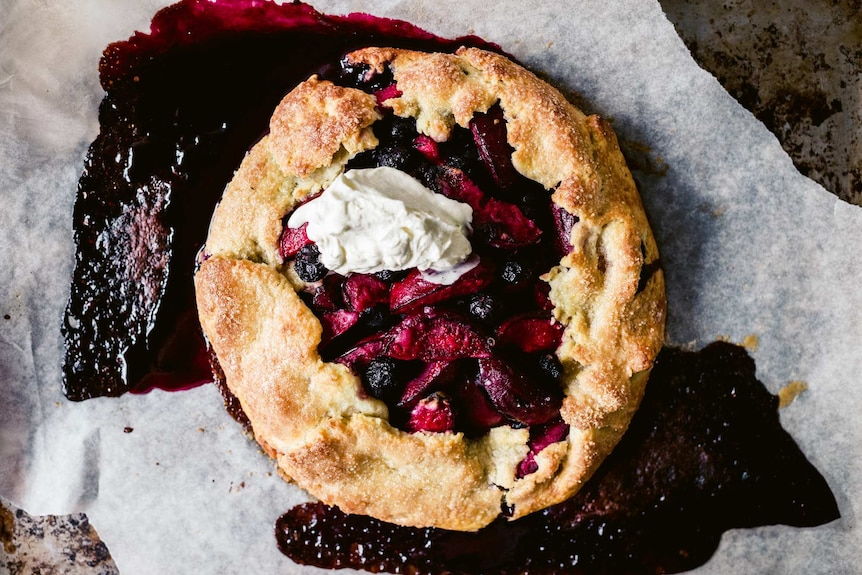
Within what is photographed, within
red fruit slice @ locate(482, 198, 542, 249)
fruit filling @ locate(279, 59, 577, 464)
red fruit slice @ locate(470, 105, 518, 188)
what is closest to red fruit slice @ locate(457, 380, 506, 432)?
fruit filling @ locate(279, 59, 577, 464)

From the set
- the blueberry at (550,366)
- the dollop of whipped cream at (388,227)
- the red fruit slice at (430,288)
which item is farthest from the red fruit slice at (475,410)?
the dollop of whipped cream at (388,227)

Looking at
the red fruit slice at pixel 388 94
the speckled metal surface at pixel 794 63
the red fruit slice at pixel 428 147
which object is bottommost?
the red fruit slice at pixel 428 147

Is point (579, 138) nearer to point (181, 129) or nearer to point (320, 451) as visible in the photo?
point (320, 451)

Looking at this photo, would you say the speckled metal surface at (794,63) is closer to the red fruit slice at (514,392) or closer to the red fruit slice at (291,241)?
the red fruit slice at (514,392)

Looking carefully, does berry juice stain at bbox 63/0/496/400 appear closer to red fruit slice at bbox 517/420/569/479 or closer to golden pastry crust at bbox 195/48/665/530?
golden pastry crust at bbox 195/48/665/530

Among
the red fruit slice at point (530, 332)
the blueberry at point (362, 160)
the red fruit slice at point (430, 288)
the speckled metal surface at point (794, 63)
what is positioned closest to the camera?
the red fruit slice at point (430, 288)

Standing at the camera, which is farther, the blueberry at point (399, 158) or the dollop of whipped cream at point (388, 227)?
the blueberry at point (399, 158)

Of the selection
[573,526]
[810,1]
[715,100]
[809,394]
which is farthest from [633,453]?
[810,1]
